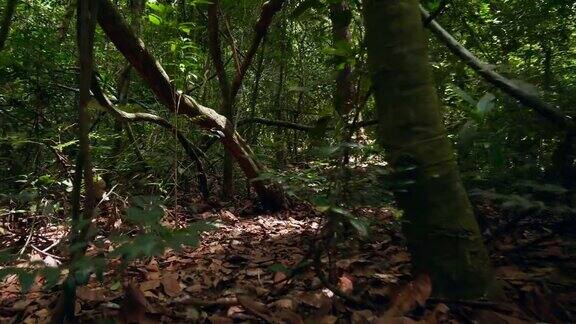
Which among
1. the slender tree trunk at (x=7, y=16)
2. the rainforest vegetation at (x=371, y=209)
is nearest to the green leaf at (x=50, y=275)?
the rainforest vegetation at (x=371, y=209)

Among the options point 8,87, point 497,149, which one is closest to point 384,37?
point 497,149

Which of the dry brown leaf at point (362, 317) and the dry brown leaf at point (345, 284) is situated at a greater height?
the dry brown leaf at point (345, 284)

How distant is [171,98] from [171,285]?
1.69 m

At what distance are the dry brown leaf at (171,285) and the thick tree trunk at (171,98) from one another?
1.04 metres

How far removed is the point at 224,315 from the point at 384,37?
1015mm

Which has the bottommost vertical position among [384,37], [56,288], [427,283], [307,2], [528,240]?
[56,288]

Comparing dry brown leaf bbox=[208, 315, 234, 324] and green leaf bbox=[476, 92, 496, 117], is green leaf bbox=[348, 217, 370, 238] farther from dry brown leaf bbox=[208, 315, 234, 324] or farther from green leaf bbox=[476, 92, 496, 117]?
green leaf bbox=[476, 92, 496, 117]

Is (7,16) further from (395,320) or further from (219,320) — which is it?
(395,320)

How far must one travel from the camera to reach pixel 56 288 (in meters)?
1.85

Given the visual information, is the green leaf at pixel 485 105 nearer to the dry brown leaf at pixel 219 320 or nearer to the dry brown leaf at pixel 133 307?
the dry brown leaf at pixel 219 320

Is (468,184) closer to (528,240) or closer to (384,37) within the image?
(528,240)

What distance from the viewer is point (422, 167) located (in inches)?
58.1

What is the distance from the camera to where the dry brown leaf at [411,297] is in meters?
1.42

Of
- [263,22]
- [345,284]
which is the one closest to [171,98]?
[263,22]
